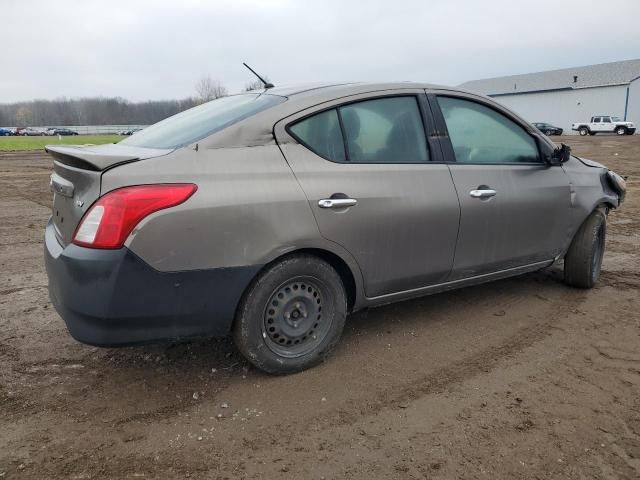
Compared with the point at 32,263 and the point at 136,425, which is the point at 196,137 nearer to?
the point at 136,425

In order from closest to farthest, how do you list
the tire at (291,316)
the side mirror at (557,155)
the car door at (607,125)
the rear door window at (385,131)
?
the tire at (291,316) < the rear door window at (385,131) < the side mirror at (557,155) < the car door at (607,125)

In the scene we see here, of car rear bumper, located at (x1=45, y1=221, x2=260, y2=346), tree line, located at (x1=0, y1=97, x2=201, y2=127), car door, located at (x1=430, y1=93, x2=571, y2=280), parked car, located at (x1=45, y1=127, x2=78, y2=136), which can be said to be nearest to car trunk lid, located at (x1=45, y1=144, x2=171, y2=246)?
car rear bumper, located at (x1=45, y1=221, x2=260, y2=346)

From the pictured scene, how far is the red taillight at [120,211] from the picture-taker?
2418 mm

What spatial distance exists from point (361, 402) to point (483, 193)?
A: 1.71m

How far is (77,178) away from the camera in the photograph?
8.68 feet

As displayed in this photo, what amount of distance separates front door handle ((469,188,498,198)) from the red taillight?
2.00 meters

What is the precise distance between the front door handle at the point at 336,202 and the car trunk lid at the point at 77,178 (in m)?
0.89

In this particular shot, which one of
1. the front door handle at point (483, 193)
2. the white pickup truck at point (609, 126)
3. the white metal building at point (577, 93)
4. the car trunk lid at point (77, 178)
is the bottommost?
the front door handle at point (483, 193)

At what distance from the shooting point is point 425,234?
131 inches

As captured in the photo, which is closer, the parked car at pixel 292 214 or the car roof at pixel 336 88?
the parked car at pixel 292 214

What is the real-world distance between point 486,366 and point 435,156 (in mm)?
1392

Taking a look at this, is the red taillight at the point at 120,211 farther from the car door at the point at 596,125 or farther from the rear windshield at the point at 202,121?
the car door at the point at 596,125

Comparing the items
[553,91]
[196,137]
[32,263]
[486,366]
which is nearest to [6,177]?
[32,263]

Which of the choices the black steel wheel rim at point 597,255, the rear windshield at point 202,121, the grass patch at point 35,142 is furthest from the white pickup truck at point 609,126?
the rear windshield at point 202,121
